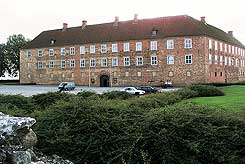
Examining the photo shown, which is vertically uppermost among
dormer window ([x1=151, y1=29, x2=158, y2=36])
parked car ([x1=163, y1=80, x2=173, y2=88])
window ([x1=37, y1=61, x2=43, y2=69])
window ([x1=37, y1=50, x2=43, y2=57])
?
dormer window ([x1=151, y1=29, x2=158, y2=36])

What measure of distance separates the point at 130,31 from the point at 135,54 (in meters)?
5.05

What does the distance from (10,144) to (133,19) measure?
233 ft

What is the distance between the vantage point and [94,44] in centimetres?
7762

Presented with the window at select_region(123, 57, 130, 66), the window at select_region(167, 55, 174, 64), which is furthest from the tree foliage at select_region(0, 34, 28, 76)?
the window at select_region(167, 55, 174, 64)

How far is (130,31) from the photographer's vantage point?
7512cm

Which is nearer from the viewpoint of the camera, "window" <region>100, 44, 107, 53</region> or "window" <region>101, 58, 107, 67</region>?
"window" <region>100, 44, 107, 53</region>

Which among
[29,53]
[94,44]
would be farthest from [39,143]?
[29,53]

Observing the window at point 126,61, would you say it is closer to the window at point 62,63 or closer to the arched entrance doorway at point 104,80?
the arched entrance doorway at point 104,80

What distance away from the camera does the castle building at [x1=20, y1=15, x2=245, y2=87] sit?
68.2 m

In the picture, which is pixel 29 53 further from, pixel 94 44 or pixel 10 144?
pixel 10 144

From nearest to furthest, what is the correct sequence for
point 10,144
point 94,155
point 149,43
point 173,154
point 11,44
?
point 10,144
point 173,154
point 94,155
point 149,43
point 11,44

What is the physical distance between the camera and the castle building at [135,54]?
68.2 meters

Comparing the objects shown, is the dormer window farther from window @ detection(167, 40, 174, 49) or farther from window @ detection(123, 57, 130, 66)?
window @ detection(123, 57, 130, 66)

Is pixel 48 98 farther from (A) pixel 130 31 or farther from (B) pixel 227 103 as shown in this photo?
(A) pixel 130 31
